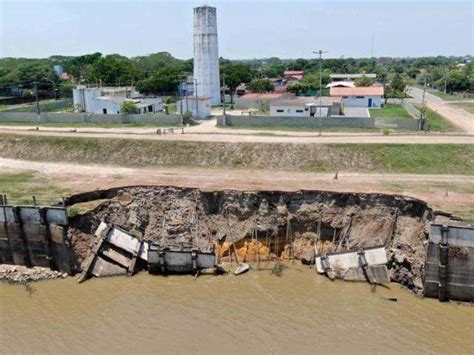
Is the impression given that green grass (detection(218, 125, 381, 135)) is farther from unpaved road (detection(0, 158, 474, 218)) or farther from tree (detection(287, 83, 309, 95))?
tree (detection(287, 83, 309, 95))

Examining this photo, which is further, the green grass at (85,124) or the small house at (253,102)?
the small house at (253,102)

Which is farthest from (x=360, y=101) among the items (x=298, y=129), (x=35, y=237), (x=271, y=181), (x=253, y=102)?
(x=35, y=237)

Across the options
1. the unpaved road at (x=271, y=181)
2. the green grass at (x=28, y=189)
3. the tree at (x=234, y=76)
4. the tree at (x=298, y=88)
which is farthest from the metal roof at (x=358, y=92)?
the green grass at (x=28, y=189)

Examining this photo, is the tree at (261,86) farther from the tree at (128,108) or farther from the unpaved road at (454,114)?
the tree at (128,108)

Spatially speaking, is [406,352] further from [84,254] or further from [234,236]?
[84,254]

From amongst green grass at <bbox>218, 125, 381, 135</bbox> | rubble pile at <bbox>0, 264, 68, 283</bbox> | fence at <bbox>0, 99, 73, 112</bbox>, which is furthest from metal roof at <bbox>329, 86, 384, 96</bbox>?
rubble pile at <bbox>0, 264, 68, 283</bbox>
